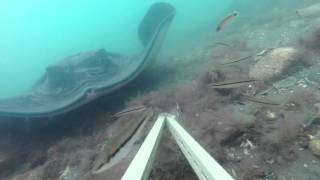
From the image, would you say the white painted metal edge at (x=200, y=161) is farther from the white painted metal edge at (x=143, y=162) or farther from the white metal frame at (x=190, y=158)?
the white painted metal edge at (x=143, y=162)

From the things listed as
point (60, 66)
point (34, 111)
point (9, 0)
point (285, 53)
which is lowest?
point (285, 53)

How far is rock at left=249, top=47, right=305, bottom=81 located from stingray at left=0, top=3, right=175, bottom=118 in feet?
8.72

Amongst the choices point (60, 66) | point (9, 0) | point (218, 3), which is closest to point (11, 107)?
point (60, 66)

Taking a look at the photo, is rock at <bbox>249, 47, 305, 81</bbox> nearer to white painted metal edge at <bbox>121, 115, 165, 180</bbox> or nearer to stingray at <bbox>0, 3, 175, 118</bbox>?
stingray at <bbox>0, 3, 175, 118</bbox>

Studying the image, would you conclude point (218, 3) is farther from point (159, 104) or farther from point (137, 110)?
point (137, 110)

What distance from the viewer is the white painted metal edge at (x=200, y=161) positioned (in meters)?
2.55

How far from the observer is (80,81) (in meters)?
8.96

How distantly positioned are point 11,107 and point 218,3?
2726cm

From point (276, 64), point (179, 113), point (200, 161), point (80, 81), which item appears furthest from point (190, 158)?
point (80, 81)

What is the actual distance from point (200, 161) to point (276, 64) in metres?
4.90

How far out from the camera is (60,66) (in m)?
9.49

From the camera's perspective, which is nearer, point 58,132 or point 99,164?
point 99,164

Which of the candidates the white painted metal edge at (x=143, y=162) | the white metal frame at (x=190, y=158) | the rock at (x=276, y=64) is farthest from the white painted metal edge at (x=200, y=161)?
the rock at (x=276, y=64)

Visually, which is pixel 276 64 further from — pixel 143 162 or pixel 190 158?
pixel 143 162
